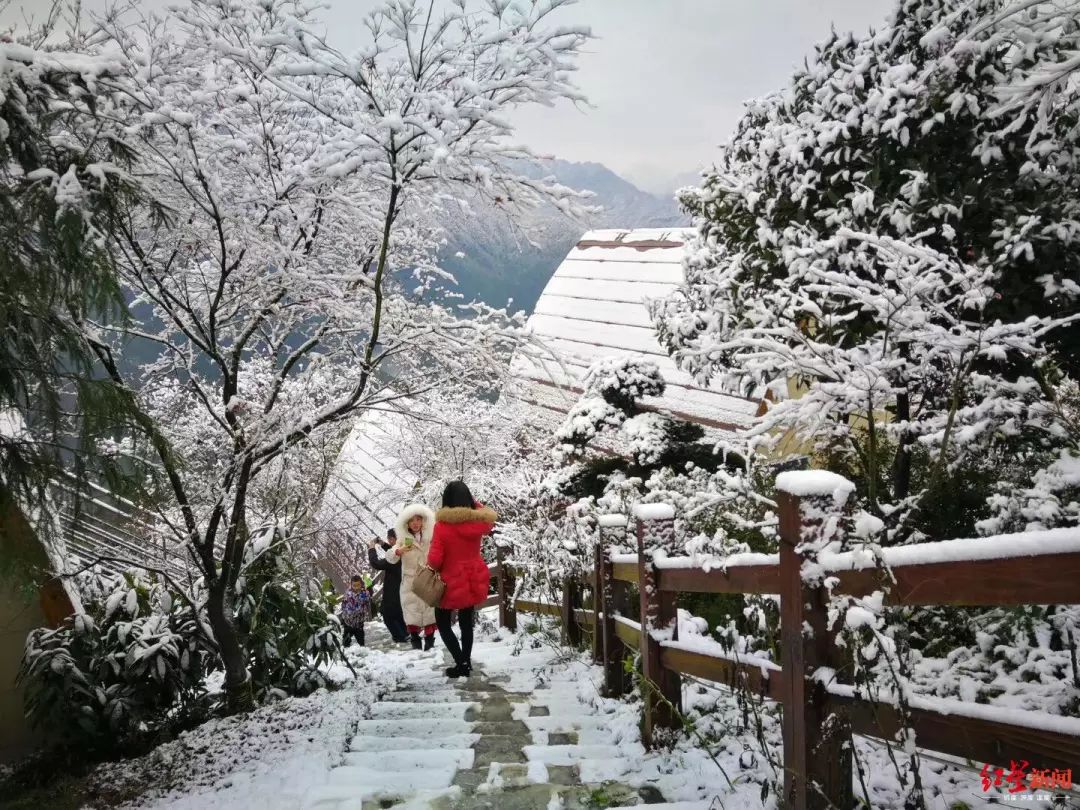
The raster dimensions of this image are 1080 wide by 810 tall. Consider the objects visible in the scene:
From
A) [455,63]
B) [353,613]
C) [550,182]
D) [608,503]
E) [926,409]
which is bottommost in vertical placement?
[353,613]

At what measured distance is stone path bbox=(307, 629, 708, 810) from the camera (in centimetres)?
256

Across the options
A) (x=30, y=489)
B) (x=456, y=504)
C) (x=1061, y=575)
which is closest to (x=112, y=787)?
(x=30, y=489)

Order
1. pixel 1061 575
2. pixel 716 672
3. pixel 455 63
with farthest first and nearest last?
pixel 455 63 < pixel 716 672 < pixel 1061 575

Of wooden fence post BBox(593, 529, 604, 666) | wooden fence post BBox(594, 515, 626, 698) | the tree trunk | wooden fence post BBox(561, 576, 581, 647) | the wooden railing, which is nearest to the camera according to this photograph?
the wooden railing

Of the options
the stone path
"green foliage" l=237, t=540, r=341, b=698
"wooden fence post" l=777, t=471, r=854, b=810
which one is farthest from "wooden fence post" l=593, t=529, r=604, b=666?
"wooden fence post" l=777, t=471, r=854, b=810

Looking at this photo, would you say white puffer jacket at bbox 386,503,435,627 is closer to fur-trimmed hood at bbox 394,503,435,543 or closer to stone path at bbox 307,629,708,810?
fur-trimmed hood at bbox 394,503,435,543

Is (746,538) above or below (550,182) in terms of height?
below

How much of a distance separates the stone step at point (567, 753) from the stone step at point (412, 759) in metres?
0.27

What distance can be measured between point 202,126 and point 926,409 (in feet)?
13.5

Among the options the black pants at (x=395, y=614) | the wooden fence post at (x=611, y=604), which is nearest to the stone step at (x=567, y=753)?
the wooden fence post at (x=611, y=604)

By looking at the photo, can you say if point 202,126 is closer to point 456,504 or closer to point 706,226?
point 456,504

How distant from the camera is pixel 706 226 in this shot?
601 cm

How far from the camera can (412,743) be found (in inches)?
130

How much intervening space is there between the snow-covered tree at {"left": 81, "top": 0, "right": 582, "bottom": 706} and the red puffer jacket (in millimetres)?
966
